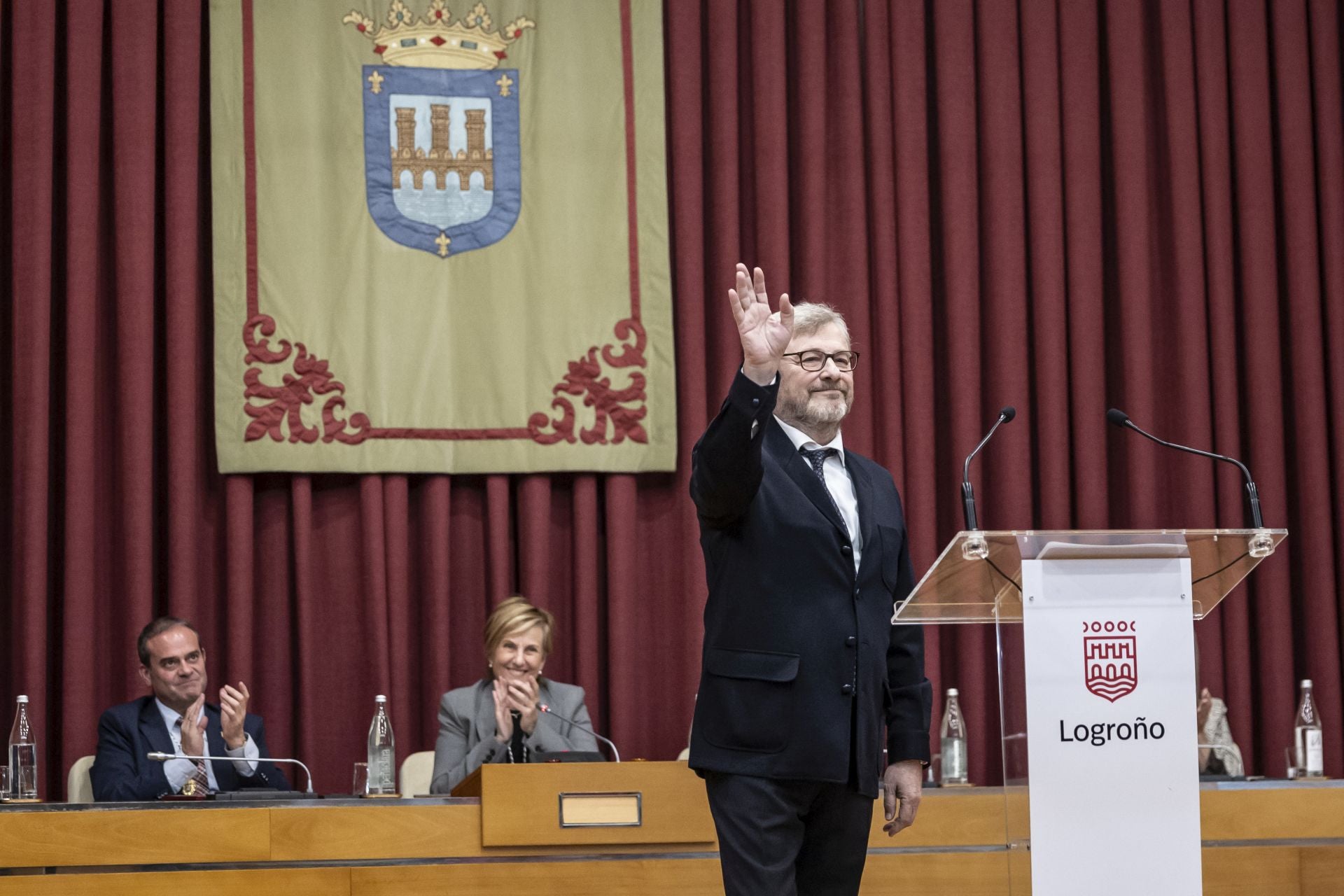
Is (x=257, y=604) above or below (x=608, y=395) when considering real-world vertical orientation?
below

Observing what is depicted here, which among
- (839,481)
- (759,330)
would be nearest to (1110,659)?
(839,481)

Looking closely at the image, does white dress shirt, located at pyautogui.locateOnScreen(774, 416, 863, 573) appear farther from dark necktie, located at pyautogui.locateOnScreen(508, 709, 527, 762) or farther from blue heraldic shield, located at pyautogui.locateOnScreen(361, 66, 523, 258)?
blue heraldic shield, located at pyautogui.locateOnScreen(361, 66, 523, 258)

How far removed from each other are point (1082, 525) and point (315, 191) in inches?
110

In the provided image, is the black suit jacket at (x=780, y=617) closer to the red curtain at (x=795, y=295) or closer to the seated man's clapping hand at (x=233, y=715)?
the seated man's clapping hand at (x=233, y=715)

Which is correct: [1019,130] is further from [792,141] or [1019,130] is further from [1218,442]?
[1218,442]

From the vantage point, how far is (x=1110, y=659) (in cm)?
252

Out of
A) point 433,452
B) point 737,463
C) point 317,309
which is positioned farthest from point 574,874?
point 317,309

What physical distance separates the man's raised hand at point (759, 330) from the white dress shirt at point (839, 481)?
1.10 feet

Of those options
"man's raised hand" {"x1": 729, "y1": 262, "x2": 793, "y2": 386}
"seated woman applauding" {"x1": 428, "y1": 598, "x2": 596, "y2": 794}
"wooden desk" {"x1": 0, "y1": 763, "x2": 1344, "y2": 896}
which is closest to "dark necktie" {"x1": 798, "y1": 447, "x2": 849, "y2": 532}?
"man's raised hand" {"x1": 729, "y1": 262, "x2": 793, "y2": 386}

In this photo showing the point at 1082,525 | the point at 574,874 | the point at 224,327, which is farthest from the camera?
the point at 1082,525

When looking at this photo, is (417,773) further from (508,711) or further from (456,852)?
(456,852)

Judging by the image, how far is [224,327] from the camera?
16.9ft

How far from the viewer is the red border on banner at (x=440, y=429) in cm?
517

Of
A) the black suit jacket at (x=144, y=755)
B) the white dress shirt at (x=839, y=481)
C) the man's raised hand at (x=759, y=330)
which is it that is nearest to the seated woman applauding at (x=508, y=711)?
the black suit jacket at (x=144, y=755)
